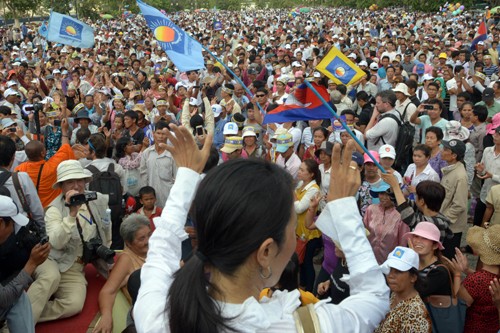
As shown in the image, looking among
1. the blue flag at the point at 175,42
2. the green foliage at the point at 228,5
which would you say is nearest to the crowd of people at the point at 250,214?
the blue flag at the point at 175,42

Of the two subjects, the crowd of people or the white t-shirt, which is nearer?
the crowd of people

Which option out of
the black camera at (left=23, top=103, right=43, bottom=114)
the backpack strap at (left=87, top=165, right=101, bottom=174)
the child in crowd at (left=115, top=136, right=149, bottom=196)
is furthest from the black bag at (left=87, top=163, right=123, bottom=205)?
the black camera at (left=23, top=103, right=43, bottom=114)

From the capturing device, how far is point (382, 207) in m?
4.55

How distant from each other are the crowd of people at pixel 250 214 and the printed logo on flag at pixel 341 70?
0.67 meters

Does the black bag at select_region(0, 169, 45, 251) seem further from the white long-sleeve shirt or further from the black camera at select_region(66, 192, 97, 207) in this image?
the white long-sleeve shirt

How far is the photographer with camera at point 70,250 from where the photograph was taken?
3.46m

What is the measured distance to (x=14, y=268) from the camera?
3215 millimetres

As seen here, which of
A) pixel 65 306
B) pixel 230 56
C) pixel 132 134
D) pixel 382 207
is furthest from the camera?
pixel 230 56

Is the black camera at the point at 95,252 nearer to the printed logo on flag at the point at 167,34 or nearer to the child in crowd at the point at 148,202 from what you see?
the child in crowd at the point at 148,202

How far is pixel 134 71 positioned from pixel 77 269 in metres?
11.6

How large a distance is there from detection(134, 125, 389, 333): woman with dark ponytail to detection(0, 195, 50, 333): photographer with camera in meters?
1.79

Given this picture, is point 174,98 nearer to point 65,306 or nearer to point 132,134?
point 132,134

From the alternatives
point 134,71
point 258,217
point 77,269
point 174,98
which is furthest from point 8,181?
point 134,71

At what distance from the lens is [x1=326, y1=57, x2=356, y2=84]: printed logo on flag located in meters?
6.87
